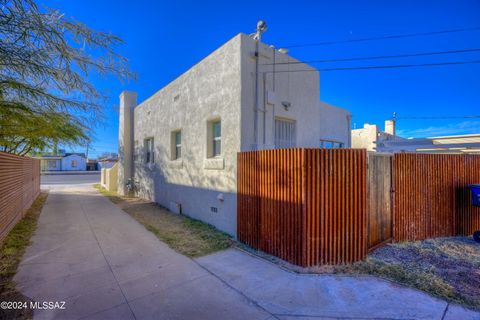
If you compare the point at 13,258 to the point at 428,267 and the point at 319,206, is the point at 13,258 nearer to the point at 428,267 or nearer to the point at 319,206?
the point at 319,206

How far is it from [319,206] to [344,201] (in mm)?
500

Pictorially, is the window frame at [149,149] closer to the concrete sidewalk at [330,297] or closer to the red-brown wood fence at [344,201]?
the red-brown wood fence at [344,201]

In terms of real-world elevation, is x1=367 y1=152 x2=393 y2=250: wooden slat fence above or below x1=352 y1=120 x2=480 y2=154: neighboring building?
below

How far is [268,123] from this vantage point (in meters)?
6.49

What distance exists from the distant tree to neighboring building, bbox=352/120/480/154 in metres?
10.9

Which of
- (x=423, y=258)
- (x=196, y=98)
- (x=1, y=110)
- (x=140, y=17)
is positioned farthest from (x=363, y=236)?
(x=140, y=17)

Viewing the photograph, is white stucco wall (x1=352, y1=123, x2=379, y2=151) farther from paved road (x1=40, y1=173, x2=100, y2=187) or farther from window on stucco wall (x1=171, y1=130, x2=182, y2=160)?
paved road (x1=40, y1=173, x2=100, y2=187)

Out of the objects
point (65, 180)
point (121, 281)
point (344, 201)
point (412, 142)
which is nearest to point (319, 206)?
point (344, 201)

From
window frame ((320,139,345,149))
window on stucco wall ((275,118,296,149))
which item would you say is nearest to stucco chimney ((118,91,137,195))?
window on stucco wall ((275,118,296,149))

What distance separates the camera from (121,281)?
364 cm

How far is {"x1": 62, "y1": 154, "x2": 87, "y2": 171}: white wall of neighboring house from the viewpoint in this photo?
52.1m

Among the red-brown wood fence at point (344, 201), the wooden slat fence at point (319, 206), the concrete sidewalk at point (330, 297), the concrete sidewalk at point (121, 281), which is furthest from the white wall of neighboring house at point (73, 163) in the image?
the wooden slat fence at point (319, 206)

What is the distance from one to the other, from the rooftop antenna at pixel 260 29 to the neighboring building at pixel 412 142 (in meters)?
7.58

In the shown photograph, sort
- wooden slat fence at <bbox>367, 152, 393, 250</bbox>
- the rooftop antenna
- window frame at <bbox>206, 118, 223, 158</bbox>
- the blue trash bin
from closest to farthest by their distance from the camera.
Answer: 1. wooden slat fence at <bbox>367, 152, 393, 250</bbox>
2. the blue trash bin
3. the rooftop antenna
4. window frame at <bbox>206, 118, 223, 158</bbox>
